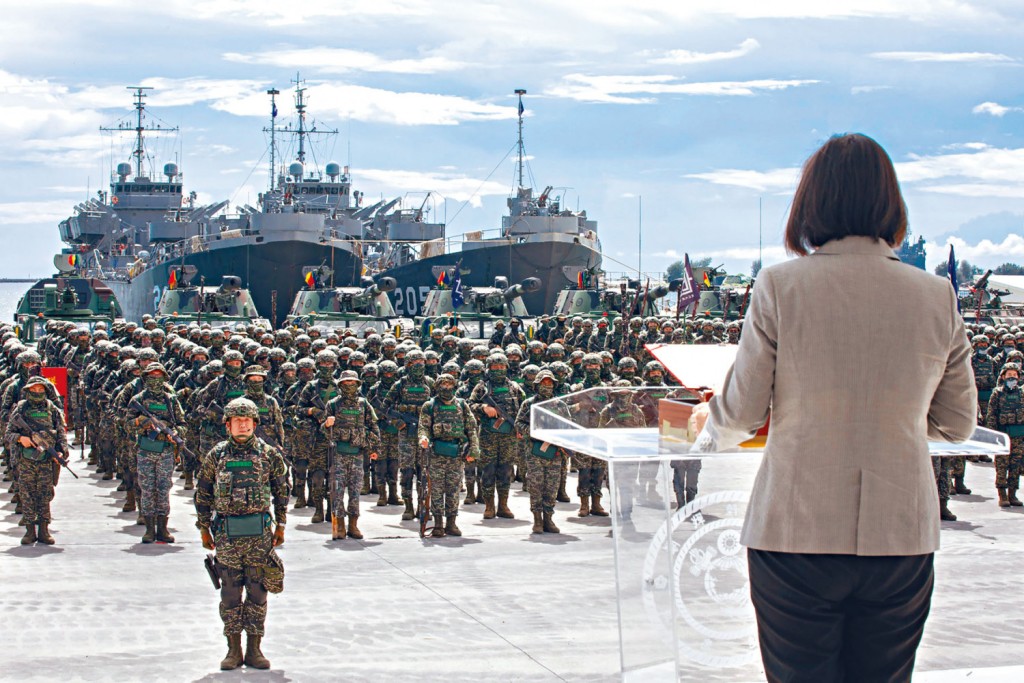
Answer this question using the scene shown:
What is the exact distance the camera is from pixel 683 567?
4.17 metres

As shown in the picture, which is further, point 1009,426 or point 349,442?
point 1009,426

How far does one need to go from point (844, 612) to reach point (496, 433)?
10.8 meters

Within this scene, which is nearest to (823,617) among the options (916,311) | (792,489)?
(792,489)

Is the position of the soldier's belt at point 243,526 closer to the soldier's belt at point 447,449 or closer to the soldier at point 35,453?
the soldier's belt at point 447,449

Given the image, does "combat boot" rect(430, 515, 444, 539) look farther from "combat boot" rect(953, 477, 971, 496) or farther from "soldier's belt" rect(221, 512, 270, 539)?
"combat boot" rect(953, 477, 971, 496)

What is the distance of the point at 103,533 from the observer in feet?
40.6

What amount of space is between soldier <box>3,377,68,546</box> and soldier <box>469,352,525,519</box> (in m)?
4.39

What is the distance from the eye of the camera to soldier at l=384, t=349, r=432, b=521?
13.8m

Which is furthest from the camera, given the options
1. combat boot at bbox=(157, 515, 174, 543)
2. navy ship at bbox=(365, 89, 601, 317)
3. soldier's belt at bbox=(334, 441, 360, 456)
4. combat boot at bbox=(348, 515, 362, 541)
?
navy ship at bbox=(365, 89, 601, 317)

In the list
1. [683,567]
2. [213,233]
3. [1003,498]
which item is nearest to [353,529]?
[1003,498]

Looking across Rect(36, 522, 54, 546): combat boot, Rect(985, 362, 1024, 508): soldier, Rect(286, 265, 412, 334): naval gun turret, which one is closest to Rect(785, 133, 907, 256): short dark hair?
Rect(36, 522, 54, 546): combat boot

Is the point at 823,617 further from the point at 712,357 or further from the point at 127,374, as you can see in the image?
Answer: the point at 127,374

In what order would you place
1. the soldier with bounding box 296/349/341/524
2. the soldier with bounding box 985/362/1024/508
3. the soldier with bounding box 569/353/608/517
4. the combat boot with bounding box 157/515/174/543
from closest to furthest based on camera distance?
the combat boot with bounding box 157/515/174/543
the soldier with bounding box 569/353/608/517
the soldier with bounding box 296/349/341/524
the soldier with bounding box 985/362/1024/508

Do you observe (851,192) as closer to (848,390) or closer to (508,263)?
(848,390)
